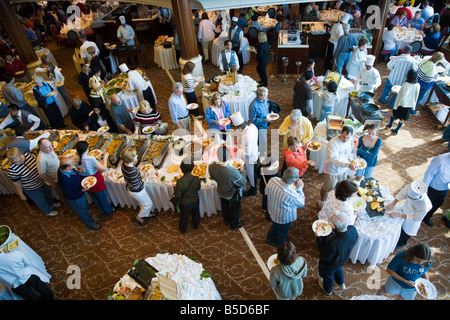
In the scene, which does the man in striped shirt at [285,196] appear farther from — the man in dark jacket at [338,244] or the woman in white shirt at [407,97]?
the woman in white shirt at [407,97]

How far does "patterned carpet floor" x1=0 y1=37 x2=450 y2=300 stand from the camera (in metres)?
3.74

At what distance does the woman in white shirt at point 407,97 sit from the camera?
5180mm

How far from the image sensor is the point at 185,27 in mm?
7090

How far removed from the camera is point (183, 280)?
9.45ft

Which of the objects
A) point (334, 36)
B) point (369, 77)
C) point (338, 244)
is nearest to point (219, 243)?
point (338, 244)

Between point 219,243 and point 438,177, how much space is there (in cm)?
304

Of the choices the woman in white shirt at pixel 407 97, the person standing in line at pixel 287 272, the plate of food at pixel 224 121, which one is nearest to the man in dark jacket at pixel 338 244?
the person standing in line at pixel 287 272

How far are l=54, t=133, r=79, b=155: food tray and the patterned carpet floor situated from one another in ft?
3.48

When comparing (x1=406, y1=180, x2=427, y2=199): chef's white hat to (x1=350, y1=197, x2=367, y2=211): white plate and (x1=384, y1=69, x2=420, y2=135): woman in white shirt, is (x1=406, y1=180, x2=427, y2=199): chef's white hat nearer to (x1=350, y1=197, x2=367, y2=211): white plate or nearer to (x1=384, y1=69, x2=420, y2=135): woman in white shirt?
(x1=350, y1=197, x2=367, y2=211): white plate

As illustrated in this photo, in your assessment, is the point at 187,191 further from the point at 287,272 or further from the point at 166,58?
→ the point at 166,58

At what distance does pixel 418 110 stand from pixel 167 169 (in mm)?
5782

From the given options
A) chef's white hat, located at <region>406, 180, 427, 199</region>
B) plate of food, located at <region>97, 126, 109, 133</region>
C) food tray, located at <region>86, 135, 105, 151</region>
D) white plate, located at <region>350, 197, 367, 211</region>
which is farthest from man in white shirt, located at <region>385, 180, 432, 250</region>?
plate of food, located at <region>97, 126, 109, 133</region>

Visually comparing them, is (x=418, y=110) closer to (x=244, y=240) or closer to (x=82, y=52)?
(x=244, y=240)

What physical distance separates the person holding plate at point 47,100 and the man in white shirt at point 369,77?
21.4ft
